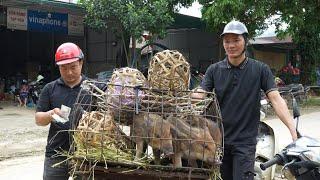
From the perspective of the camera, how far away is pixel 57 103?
12.6 feet

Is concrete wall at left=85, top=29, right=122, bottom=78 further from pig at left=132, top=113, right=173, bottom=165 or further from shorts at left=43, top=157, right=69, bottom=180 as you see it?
pig at left=132, top=113, right=173, bottom=165

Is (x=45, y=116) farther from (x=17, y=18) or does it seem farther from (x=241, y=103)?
(x=17, y=18)

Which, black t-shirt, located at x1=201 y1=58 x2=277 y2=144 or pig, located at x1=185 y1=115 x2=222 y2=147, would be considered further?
black t-shirt, located at x1=201 y1=58 x2=277 y2=144

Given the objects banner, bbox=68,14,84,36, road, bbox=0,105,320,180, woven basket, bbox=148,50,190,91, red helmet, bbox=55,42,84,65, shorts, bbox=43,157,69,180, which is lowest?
road, bbox=0,105,320,180

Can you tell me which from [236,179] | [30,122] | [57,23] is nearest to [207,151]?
[236,179]

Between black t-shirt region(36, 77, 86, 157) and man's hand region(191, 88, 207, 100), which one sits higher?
man's hand region(191, 88, 207, 100)

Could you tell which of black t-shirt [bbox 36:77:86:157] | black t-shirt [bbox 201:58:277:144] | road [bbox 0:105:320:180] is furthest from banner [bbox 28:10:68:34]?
black t-shirt [bbox 201:58:277:144]

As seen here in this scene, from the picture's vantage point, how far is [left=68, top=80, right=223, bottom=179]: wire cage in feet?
9.14

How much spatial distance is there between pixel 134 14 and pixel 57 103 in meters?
12.6

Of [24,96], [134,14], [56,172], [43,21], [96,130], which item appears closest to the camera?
[96,130]

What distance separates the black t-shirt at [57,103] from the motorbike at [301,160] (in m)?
1.54

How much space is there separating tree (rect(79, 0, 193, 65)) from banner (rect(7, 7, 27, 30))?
2958 millimetres

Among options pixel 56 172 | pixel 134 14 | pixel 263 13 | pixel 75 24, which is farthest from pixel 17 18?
pixel 56 172

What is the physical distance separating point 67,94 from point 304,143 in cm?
177
